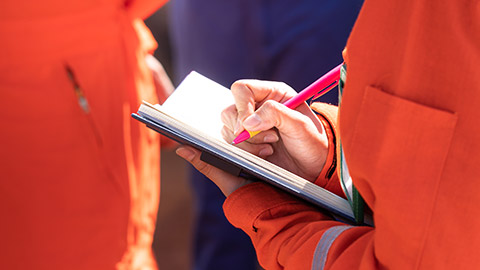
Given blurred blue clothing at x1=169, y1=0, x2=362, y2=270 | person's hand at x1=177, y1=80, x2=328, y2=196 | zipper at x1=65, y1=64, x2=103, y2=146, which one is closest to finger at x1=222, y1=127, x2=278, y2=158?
person's hand at x1=177, y1=80, x2=328, y2=196

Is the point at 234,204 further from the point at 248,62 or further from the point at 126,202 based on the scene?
the point at 248,62

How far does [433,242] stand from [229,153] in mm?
315

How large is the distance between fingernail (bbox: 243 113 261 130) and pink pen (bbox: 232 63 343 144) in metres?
0.03

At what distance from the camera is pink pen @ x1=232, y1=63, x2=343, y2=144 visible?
0.78m

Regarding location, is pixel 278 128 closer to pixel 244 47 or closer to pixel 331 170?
pixel 331 170

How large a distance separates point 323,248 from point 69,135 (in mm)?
688

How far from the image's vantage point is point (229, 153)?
710mm

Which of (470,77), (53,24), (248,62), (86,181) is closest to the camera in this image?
(470,77)

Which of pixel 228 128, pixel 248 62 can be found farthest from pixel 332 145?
pixel 248 62

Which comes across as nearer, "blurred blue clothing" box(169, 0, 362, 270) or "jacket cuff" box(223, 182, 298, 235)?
"jacket cuff" box(223, 182, 298, 235)

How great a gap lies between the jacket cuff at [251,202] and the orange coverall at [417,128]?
0.22 m

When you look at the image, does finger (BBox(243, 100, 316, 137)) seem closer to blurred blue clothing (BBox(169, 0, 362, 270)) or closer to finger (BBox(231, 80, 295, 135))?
finger (BBox(231, 80, 295, 135))

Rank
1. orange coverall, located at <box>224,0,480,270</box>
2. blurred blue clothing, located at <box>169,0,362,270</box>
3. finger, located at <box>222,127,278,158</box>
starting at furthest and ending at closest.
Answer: blurred blue clothing, located at <box>169,0,362,270</box>
finger, located at <box>222,127,278,158</box>
orange coverall, located at <box>224,0,480,270</box>

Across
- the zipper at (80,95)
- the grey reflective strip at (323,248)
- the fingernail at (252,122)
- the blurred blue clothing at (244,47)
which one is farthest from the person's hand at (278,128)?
the blurred blue clothing at (244,47)
